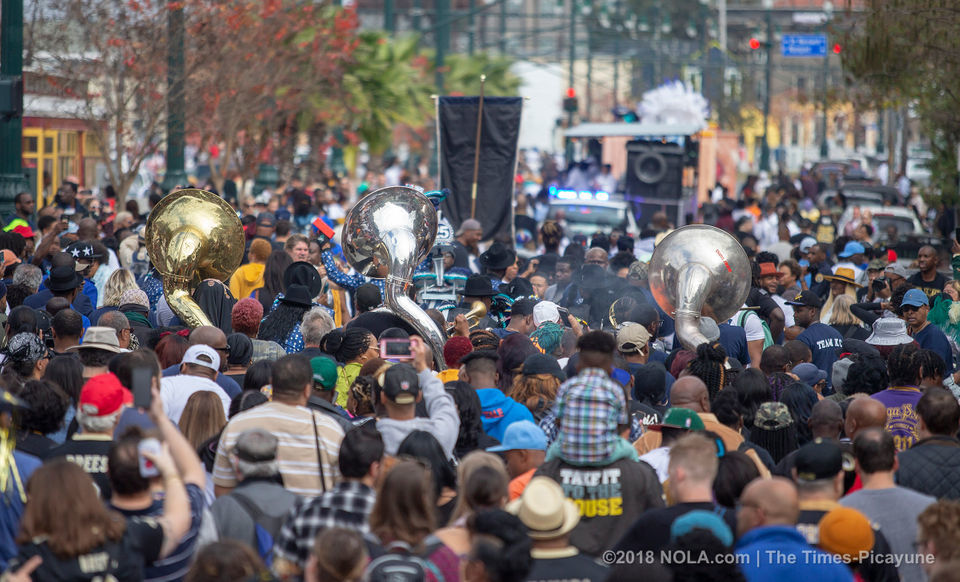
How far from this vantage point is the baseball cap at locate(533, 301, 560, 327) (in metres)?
8.79

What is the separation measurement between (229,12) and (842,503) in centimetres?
1670

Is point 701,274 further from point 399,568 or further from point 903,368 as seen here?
point 399,568

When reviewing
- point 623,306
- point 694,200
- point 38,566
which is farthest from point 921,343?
point 694,200

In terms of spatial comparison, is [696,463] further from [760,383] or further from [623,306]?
[623,306]

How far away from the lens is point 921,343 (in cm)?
903

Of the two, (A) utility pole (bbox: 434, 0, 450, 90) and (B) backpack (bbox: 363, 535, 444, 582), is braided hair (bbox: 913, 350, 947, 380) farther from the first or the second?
(A) utility pole (bbox: 434, 0, 450, 90)

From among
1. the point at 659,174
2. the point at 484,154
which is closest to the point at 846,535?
the point at 484,154

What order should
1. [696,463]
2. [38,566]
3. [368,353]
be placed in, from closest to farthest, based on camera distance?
1. [38,566]
2. [696,463]
3. [368,353]

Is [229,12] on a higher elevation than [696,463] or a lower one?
higher

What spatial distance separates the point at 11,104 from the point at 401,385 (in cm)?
783

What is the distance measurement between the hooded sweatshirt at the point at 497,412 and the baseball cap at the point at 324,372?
2.46ft

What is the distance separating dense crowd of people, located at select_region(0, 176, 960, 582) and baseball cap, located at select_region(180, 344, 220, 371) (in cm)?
1

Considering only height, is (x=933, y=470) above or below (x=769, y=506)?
below

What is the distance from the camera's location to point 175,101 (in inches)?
720
